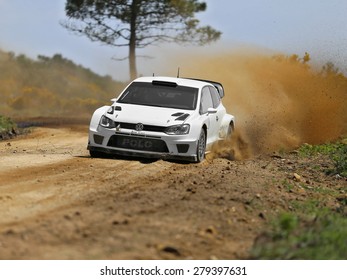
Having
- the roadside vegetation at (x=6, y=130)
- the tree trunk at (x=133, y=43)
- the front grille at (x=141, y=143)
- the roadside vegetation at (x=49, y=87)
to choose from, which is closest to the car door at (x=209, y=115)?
the front grille at (x=141, y=143)

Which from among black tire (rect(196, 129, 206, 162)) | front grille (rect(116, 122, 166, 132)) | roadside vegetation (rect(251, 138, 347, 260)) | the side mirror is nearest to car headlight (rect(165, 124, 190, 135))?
front grille (rect(116, 122, 166, 132))

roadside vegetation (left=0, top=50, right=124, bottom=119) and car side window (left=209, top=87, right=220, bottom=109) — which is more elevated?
car side window (left=209, top=87, right=220, bottom=109)

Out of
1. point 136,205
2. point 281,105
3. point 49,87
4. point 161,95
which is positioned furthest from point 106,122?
point 49,87

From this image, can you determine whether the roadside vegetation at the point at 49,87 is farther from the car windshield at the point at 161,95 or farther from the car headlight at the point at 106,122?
the car headlight at the point at 106,122

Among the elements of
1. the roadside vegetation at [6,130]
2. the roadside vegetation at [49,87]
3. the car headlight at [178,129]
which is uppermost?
the car headlight at [178,129]

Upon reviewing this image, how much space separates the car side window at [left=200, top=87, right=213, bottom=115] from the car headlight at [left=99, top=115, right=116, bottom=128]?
180cm

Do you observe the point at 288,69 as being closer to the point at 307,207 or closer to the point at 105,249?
the point at 307,207

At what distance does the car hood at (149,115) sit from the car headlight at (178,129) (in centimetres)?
9

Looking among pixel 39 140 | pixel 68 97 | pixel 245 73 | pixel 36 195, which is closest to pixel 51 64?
pixel 68 97

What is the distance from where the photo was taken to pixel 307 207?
9391 mm

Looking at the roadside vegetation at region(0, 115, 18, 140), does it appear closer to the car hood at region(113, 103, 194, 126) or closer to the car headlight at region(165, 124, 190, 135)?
the car hood at region(113, 103, 194, 126)

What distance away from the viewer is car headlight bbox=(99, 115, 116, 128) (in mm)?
13094

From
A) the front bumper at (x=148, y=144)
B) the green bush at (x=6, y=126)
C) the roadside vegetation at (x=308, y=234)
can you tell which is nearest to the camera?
the roadside vegetation at (x=308, y=234)

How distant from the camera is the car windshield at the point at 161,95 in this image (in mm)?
13945
